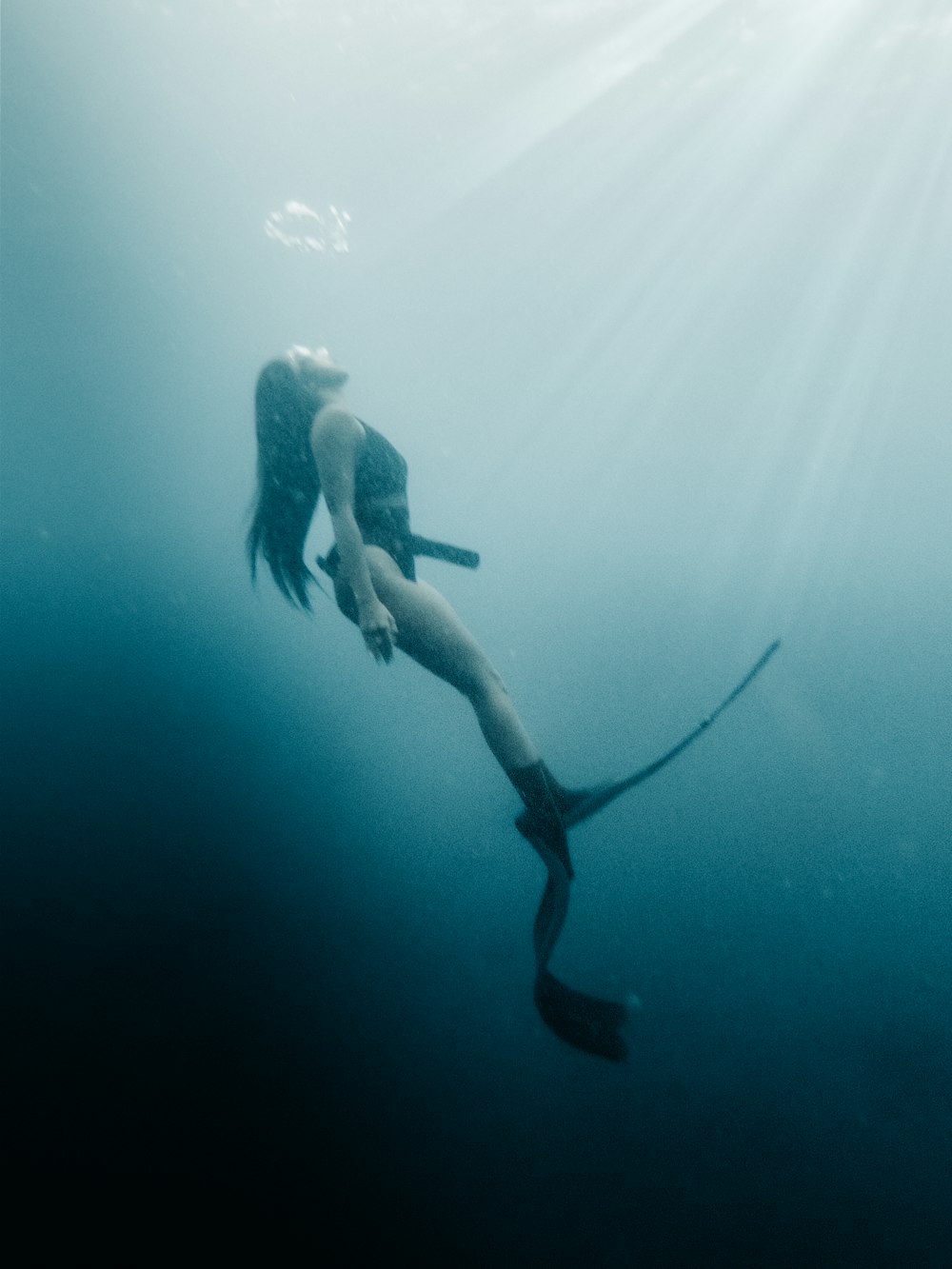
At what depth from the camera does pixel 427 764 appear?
14.8 metres

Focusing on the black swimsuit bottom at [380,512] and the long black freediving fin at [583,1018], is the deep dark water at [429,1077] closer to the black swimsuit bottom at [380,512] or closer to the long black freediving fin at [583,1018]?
the long black freediving fin at [583,1018]

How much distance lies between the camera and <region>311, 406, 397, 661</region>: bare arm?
1641 millimetres

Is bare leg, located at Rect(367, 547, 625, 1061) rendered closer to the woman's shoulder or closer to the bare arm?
the bare arm

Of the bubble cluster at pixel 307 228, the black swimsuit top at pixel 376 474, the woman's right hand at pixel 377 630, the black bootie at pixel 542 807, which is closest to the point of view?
the woman's right hand at pixel 377 630

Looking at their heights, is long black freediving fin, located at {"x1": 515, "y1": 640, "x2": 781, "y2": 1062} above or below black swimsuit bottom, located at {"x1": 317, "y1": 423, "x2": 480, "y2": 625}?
below

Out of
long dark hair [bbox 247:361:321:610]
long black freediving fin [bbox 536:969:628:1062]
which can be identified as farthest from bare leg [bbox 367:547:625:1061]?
long dark hair [bbox 247:361:321:610]

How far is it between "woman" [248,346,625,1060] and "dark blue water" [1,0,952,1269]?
4.25 m

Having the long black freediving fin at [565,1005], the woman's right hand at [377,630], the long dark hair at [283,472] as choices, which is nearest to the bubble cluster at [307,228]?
the long dark hair at [283,472]

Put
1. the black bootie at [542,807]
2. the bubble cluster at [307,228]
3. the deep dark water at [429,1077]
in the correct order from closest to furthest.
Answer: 1. the black bootie at [542,807]
2. the deep dark water at [429,1077]
3. the bubble cluster at [307,228]

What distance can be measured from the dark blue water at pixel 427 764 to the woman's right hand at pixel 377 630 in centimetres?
525

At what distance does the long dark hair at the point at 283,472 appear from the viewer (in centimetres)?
183

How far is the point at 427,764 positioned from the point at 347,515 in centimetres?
1369

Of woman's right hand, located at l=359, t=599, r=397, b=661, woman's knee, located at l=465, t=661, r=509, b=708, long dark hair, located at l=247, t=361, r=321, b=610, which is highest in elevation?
long dark hair, located at l=247, t=361, r=321, b=610

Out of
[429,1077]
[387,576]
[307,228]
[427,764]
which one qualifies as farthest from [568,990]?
[307,228]
